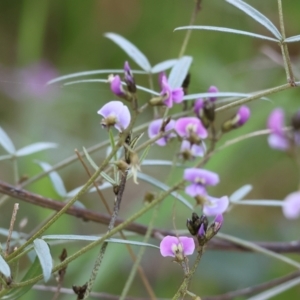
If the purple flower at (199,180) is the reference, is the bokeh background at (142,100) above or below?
above

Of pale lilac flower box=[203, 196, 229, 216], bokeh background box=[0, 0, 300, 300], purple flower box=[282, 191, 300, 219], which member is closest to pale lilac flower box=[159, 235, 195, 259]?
pale lilac flower box=[203, 196, 229, 216]

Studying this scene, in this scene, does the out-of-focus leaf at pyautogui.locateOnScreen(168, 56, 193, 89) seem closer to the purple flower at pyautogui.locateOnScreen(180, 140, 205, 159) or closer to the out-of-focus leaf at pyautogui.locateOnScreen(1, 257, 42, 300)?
the purple flower at pyautogui.locateOnScreen(180, 140, 205, 159)

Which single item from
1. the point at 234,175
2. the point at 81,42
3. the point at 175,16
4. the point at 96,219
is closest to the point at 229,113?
the point at 234,175

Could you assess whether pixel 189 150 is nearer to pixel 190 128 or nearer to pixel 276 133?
pixel 190 128

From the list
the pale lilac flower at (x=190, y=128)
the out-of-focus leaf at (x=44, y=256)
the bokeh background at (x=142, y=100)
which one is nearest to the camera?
the out-of-focus leaf at (x=44, y=256)

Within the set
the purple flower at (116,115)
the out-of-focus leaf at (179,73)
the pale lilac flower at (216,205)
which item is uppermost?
the out-of-focus leaf at (179,73)

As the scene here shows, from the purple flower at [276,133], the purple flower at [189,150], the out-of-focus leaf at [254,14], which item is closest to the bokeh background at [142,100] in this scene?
the purple flower at [276,133]

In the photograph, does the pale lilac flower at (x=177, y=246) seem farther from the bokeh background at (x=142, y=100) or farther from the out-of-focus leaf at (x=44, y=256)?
the bokeh background at (x=142, y=100)

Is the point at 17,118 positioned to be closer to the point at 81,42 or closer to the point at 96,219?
the point at 81,42
